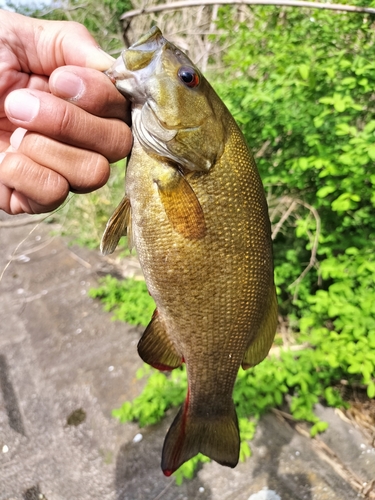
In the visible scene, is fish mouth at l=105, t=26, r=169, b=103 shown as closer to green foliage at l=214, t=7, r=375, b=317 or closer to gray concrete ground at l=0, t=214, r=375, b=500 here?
gray concrete ground at l=0, t=214, r=375, b=500

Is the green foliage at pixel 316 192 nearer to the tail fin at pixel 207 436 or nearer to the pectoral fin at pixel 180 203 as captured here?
the tail fin at pixel 207 436

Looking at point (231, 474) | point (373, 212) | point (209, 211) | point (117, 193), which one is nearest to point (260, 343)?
point (209, 211)

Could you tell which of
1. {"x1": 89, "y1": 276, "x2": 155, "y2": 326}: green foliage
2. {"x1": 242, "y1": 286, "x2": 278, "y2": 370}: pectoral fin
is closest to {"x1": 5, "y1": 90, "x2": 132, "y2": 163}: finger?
{"x1": 242, "y1": 286, "x2": 278, "y2": 370}: pectoral fin

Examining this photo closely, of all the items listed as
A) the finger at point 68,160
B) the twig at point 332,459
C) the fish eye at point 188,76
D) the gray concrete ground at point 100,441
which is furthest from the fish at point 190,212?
the twig at point 332,459

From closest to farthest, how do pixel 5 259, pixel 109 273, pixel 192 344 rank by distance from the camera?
pixel 192 344, pixel 109 273, pixel 5 259

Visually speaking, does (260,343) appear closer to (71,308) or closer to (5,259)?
(71,308)

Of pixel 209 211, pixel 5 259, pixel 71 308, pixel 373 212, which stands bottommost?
pixel 5 259
